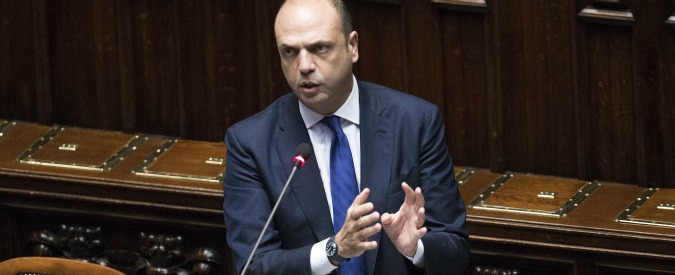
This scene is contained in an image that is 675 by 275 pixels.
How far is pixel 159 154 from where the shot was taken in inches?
241

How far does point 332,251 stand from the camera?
422cm

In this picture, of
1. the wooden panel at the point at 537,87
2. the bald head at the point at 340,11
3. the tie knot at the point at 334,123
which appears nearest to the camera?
the bald head at the point at 340,11

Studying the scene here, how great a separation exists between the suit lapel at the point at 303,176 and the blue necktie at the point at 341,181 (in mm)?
28

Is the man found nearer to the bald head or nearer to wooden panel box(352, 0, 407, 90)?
the bald head

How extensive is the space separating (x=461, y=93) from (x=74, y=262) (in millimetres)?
1616

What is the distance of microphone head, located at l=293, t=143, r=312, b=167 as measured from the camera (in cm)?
405

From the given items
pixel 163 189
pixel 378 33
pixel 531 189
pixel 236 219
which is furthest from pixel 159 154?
pixel 236 219

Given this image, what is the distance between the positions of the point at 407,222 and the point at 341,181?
0.97ft

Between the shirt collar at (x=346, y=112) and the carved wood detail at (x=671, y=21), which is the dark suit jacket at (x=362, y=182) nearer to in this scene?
the shirt collar at (x=346, y=112)

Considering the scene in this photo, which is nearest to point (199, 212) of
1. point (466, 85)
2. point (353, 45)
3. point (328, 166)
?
point (466, 85)

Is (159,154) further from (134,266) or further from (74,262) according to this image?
(74,262)

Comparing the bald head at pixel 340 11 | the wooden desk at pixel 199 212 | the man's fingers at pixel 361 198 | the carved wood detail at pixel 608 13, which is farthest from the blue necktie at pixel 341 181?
the carved wood detail at pixel 608 13

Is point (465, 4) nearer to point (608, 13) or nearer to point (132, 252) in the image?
point (608, 13)

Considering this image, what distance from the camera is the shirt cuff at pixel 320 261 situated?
4.26 meters
